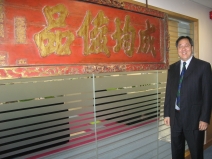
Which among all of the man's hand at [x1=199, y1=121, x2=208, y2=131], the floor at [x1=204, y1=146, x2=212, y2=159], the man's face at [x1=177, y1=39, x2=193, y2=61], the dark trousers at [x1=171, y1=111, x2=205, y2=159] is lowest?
the floor at [x1=204, y1=146, x2=212, y2=159]

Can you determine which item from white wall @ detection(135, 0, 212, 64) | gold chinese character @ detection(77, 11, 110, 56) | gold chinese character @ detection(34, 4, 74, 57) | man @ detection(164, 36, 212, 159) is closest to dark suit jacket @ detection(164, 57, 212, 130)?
man @ detection(164, 36, 212, 159)

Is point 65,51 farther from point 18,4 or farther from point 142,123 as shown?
point 142,123

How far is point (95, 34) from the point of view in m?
1.85

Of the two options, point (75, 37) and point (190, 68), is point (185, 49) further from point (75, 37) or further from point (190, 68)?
point (75, 37)

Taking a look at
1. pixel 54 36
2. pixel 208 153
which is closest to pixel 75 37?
pixel 54 36

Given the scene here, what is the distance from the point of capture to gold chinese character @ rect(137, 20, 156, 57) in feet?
7.50

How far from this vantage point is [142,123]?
2428mm

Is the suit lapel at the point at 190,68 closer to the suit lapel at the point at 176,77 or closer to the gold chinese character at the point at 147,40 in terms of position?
the suit lapel at the point at 176,77

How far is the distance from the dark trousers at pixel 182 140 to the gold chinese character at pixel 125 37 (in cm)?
92

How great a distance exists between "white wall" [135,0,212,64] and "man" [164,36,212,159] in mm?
920

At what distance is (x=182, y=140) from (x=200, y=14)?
233 cm

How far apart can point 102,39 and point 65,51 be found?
44 cm

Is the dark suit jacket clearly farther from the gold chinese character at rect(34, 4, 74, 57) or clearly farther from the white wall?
the gold chinese character at rect(34, 4, 74, 57)

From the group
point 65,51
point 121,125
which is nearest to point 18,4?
point 65,51
